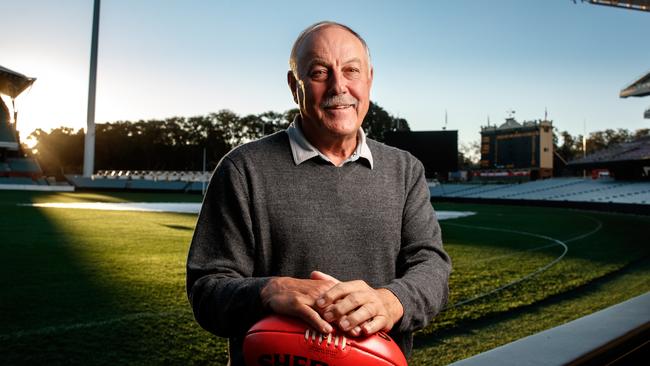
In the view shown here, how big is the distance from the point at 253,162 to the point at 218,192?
15cm

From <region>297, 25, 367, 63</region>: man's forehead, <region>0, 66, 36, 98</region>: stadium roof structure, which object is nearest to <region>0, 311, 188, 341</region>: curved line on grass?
<region>297, 25, 367, 63</region>: man's forehead

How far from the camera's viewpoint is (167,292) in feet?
18.2

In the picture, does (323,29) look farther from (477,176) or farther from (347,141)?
(477,176)

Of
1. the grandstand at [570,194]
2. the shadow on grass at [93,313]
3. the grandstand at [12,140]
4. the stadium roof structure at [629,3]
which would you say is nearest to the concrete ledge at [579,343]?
the shadow on grass at [93,313]

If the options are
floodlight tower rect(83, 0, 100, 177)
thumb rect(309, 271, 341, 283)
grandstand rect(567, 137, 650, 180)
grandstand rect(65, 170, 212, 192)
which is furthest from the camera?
floodlight tower rect(83, 0, 100, 177)

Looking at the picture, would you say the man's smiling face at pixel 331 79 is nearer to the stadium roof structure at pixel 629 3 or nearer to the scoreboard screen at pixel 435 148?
the scoreboard screen at pixel 435 148

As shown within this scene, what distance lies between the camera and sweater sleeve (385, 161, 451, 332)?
1570 millimetres

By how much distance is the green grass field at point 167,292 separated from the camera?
3.82m

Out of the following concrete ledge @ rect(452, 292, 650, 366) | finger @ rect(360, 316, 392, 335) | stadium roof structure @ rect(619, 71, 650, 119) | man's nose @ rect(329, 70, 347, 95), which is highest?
stadium roof structure @ rect(619, 71, 650, 119)

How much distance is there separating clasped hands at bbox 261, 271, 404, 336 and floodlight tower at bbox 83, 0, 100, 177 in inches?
1905

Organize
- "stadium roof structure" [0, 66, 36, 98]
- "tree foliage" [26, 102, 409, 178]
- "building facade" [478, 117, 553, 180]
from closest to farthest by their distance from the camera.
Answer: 1. "stadium roof structure" [0, 66, 36, 98]
2. "building facade" [478, 117, 553, 180]
3. "tree foliage" [26, 102, 409, 178]

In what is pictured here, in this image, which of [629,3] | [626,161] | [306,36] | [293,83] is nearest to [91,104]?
[629,3]

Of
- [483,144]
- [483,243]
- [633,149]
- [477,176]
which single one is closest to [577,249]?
[483,243]

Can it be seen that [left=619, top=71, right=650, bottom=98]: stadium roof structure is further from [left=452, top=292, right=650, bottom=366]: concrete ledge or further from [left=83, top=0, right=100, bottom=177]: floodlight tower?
[left=83, top=0, right=100, bottom=177]: floodlight tower
